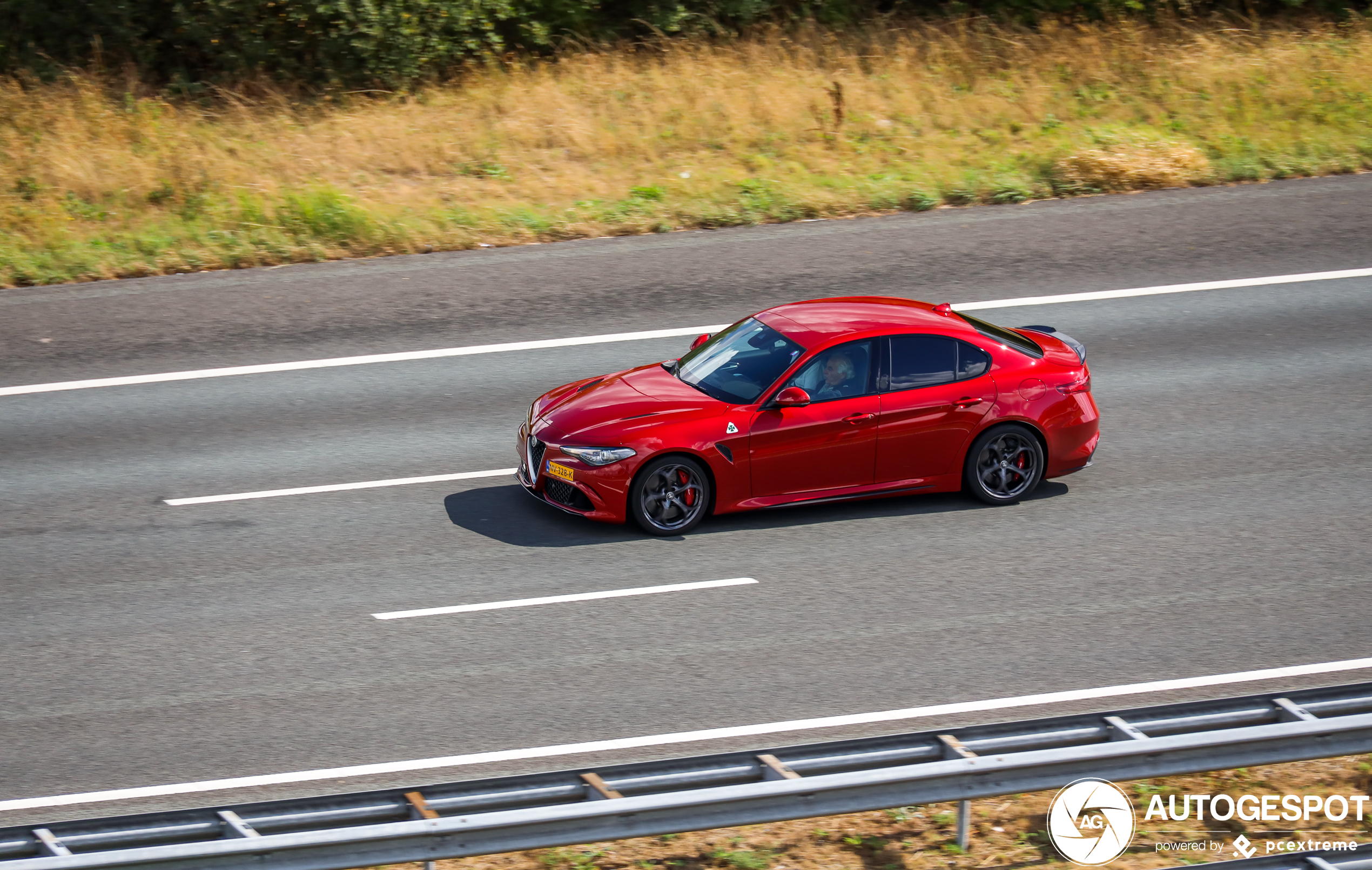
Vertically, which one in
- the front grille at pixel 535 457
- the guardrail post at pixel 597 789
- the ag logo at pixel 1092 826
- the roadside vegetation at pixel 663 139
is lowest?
the ag logo at pixel 1092 826

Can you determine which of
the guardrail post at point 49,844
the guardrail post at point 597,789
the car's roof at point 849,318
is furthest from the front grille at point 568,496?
the guardrail post at point 49,844

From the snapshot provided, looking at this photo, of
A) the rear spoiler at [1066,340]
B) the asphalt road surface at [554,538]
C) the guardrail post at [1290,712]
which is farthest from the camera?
the rear spoiler at [1066,340]

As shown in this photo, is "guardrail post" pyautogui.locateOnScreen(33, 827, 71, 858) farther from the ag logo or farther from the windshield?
the windshield

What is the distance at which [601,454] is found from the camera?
33.8ft

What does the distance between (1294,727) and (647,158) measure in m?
14.8

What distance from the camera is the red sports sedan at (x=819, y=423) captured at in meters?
10.4

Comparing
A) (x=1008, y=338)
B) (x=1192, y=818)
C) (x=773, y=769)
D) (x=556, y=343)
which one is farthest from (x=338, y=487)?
(x=1192, y=818)

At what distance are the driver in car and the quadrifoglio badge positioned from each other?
4.15 m

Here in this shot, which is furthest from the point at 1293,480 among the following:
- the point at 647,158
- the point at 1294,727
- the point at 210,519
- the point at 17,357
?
the point at 17,357

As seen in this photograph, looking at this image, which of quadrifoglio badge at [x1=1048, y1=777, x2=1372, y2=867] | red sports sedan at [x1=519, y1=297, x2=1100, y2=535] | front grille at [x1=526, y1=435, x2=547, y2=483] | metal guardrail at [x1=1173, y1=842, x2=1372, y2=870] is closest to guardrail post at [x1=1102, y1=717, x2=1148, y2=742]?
quadrifoglio badge at [x1=1048, y1=777, x2=1372, y2=867]

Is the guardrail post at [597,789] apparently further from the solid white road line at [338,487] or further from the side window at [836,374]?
the solid white road line at [338,487]

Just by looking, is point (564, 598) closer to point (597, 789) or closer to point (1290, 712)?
point (597, 789)

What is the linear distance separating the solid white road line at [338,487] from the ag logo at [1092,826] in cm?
622

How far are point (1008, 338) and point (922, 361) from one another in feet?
3.10
